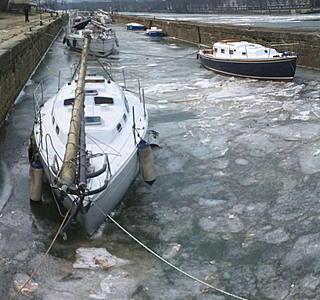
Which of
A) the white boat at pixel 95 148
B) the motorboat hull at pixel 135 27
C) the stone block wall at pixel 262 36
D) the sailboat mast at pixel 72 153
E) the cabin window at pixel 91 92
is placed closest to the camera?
the sailboat mast at pixel 72 153

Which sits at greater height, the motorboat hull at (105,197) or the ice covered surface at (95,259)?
the motorboat hull at (105,197)

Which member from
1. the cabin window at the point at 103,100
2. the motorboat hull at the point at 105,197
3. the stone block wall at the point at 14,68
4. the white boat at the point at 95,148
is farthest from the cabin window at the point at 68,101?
the stone block wall at the point at 14,68

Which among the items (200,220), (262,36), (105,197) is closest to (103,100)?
(105,197)

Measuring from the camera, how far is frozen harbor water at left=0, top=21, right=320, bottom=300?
256 inches

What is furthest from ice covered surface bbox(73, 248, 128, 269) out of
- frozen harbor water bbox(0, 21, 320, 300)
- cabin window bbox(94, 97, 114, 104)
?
cabin window bbox(94, 97, 114, 104)

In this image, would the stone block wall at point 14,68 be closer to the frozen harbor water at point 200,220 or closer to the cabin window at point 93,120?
the frozen harbor water at point 200,220

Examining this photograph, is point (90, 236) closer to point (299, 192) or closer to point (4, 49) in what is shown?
point (299, 192)

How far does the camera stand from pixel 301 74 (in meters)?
20.1

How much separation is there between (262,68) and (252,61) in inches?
22.1

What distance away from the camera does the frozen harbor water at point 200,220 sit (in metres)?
6.50

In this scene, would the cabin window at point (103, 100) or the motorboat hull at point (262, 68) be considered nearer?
the cabin window at point (103, 100)

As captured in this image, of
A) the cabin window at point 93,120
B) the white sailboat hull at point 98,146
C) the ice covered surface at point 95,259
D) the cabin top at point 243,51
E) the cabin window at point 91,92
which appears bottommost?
the ice covered surface at point 95,259

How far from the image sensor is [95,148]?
8875 mm

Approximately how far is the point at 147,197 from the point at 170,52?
77.3 feet
